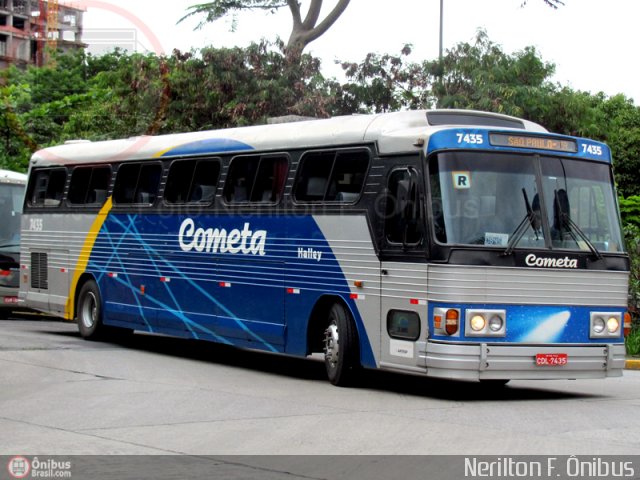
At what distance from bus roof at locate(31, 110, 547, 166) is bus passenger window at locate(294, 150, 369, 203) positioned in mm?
169

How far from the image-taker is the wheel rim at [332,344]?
47.9ft

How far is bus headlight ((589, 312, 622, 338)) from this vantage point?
13711 millimetres

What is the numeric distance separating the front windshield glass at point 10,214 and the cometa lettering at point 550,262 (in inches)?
657

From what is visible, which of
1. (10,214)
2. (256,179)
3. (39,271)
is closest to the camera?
(256,179)

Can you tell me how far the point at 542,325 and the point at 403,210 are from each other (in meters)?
2.00

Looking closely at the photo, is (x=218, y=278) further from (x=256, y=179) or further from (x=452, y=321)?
(x=452, y=321)

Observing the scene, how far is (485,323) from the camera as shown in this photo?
1305cm

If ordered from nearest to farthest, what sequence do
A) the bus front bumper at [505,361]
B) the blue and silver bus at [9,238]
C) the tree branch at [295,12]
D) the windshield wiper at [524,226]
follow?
the bus front bumper at [505,361]
the windshield wiper at [524,226]
the blue and silver bus at [9,238]
the tree branch at [295,12]

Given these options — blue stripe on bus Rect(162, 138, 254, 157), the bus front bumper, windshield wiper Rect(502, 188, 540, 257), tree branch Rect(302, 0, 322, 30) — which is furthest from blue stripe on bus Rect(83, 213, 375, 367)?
tree branch Rect(302, 0, 322, 30)

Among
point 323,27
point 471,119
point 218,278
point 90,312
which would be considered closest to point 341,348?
point 471,119

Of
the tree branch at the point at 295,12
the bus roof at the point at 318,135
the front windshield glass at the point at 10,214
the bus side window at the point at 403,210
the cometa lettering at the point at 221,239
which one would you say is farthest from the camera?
the tree branch at the point at 295,12

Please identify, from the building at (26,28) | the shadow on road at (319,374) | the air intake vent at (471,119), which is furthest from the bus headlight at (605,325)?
the building at (26,28)

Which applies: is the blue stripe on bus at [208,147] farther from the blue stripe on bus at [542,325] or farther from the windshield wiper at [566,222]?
the blue stripe on bus at [542,325]
